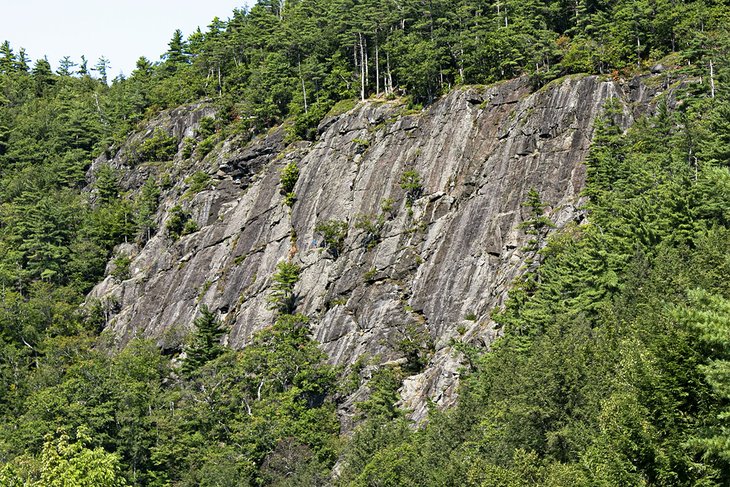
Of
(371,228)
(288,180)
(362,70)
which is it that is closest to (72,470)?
(371,228)

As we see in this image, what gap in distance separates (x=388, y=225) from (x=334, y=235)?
5250mm

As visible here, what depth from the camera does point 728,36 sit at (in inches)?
2591

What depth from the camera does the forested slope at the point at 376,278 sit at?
2633cm

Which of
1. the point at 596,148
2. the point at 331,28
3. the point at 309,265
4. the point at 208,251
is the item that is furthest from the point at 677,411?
the point at 331,28

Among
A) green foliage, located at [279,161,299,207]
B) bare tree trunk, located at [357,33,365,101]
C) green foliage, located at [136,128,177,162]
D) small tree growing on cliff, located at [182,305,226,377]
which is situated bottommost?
small tree growing on cliff, located at [182,305,226,377]

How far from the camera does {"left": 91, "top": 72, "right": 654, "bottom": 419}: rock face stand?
6481 cm

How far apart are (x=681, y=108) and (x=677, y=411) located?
48.3m

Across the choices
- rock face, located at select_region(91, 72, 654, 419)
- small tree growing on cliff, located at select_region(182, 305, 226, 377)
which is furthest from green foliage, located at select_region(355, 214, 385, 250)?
small tree growing on cliff, located at select_region(182, 305, 226, 377)

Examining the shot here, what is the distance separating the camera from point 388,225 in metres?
73.2

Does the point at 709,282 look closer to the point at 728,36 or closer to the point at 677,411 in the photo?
the point at 677,411

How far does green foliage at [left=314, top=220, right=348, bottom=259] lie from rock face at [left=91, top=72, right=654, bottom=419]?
621 millimetres

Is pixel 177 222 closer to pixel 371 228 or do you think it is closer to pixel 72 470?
pixel 371 228

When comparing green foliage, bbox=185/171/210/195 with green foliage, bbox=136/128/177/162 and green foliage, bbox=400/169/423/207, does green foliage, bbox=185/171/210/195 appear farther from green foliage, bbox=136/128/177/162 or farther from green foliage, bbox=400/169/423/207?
green foliage, bbox=400/169/423/207

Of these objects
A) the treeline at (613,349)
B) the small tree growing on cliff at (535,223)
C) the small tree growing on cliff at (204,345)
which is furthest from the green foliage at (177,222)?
the treeline at (613,349)
